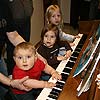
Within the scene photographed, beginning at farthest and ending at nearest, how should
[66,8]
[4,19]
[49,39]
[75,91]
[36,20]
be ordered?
[66,8] < [36,20] < [49,39] < [4,19] < [75,91]

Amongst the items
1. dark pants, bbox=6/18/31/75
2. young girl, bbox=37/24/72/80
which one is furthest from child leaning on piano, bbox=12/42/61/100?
dark pants, bbox=6/18/31/75

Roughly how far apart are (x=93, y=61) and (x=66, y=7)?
3395 mm

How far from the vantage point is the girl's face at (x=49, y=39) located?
239 centimetres

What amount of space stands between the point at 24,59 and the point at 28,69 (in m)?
0.08

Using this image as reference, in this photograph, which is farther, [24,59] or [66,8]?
[66,8]

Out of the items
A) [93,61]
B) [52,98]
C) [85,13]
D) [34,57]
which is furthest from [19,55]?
[85,13]

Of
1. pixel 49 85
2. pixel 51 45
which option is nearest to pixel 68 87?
pixel 49 85

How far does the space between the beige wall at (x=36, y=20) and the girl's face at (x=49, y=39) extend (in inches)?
48.3

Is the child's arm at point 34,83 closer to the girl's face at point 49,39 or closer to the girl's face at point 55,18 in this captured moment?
the girl's face at point 49,39

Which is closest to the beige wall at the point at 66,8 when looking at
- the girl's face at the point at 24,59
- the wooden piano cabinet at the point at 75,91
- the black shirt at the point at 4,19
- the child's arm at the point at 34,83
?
the black shirt at the point at 4,19

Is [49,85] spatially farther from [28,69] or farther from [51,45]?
[51,45]

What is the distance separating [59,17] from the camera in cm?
287

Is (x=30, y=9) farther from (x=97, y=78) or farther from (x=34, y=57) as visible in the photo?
(x=97, y=78)

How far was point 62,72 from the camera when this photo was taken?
1837mm
